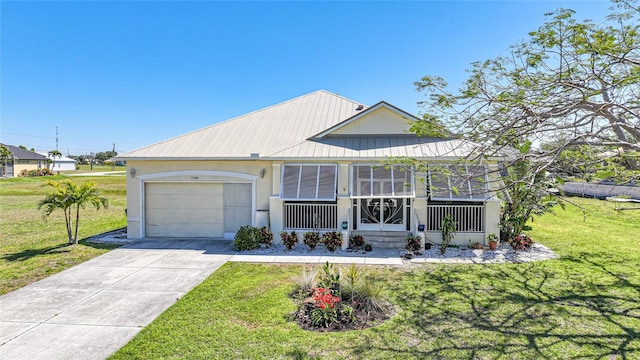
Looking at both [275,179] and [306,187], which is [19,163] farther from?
[306,187]

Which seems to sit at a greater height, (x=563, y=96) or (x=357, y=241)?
(x=563, y=96)

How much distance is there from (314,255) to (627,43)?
1124 cm

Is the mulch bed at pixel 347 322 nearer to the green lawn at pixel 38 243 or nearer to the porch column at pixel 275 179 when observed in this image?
the porch column at pixel 275 179

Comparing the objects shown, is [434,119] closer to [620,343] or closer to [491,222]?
[491,222]

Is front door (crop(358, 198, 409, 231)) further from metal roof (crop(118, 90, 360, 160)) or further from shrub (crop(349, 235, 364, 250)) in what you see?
metal roof (crop(118, 90, 360, 160))

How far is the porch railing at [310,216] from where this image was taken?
49.3 feet

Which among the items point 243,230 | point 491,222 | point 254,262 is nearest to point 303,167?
point 243,230

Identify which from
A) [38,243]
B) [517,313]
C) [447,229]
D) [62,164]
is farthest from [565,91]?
[62,164]

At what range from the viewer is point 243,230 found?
14.2 metres

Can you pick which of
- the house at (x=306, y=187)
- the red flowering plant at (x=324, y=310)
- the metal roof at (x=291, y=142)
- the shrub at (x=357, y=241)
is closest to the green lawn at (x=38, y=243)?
the house at (x=306, y=187)

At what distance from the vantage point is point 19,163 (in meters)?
62.9

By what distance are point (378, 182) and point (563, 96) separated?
7.90 meters

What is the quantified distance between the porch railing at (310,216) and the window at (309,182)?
21.7 inches

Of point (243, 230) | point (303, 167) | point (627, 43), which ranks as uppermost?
point (627, 43)
